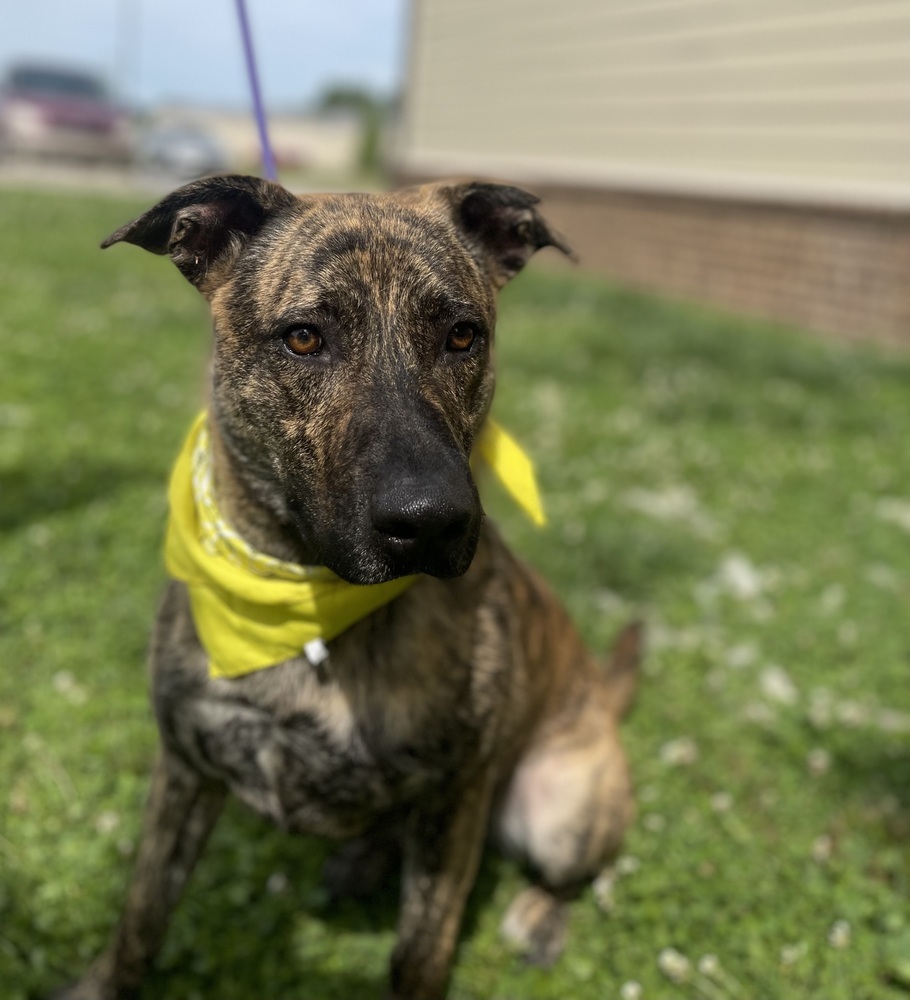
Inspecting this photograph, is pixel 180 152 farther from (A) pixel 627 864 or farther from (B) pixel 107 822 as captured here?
(A) pixel 627 864

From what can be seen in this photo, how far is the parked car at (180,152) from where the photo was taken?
27297 millimetres

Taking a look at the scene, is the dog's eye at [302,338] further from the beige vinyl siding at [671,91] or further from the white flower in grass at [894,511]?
the beige vinyl siding at [671,91]

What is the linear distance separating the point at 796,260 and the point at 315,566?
8.75 m

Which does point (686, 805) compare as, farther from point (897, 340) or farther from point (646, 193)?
point (646, 193)

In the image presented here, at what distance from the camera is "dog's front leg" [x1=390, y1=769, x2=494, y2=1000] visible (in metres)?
2.37

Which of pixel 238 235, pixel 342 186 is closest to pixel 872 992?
pixel 238 235

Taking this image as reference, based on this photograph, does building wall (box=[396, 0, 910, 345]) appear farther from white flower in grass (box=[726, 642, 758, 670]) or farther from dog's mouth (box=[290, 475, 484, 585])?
dog's mouth (box=[290, 475, 484, 585])

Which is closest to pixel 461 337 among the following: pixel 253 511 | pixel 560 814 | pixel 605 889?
pixel 253 511

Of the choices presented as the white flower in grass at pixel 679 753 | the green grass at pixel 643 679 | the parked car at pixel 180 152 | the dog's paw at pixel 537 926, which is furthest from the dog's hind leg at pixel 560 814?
the parked car at pixel 180 152

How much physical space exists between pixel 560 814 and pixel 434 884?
56 cm

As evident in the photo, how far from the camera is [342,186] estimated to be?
31.9 metres

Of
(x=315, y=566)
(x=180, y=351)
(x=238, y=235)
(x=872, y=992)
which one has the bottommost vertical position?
(x=180, y=351)

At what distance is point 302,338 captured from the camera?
6.73ft

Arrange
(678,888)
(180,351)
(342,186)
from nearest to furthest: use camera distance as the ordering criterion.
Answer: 1. (678,888)
2. (180,351)
3. (342,186)
